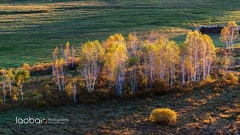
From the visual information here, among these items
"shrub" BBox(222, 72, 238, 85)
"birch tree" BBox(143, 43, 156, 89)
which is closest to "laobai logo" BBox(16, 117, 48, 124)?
"birch tree" BBox(143, 43, 156, 89)

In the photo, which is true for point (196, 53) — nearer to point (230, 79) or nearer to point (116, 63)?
point (230, 79)

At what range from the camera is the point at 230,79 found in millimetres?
61625

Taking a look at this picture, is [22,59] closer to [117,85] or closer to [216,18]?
[117,85]

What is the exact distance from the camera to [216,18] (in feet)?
419

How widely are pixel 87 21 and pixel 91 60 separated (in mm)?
69866

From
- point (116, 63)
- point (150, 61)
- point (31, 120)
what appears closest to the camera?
point (31, 120)

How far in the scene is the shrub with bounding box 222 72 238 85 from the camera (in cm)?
6059

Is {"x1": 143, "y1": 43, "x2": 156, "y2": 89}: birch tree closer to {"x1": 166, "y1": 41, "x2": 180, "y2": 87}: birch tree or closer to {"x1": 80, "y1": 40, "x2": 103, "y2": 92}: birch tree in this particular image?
{"x1": 166, "y1": 41, "x2": 180, "y2": 87}: birch tree

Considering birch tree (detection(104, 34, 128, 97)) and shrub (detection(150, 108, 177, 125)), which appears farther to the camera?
birch tree (detection(104, 34, 128, 97))

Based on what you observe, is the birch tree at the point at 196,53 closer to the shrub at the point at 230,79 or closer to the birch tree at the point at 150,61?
the shrub at the point at 230,79

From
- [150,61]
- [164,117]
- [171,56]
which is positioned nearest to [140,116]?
[164,117]

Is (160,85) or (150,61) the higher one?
(150,61)

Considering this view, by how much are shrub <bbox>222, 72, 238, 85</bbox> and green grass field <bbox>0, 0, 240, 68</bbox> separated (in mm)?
32083

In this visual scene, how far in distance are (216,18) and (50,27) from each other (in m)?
60.1
